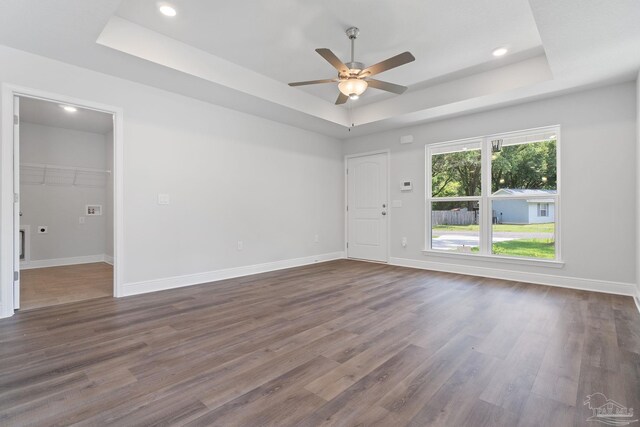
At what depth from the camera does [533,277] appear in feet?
14.2

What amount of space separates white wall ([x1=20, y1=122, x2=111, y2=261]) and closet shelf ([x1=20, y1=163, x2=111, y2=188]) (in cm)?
8

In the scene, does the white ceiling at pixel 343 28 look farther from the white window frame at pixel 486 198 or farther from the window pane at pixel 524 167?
the window pane at pixel 524 167

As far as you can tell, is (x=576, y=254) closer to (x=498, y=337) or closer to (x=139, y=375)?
(x=498, y=337)

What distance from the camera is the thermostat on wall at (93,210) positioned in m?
6.19

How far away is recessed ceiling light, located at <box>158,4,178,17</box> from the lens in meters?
2.80

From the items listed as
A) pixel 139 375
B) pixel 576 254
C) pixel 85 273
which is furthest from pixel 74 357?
pixel 576 254

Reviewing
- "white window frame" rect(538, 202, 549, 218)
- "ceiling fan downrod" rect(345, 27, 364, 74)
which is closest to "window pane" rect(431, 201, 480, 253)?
"white window frame" rect(538, 202, 549, 218)

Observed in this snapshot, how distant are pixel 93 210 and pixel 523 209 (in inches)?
306

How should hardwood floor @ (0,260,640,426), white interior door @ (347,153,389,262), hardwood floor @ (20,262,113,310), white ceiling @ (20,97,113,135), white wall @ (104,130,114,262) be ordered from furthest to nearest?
white wall @ (104,130,114,262)
white interior door @ (347,153,389,262)
white ceiling @ (20,97,113,135)
hardwood floor @ (20,262,113,310)
hardwood floor @ (0,260,640,426)

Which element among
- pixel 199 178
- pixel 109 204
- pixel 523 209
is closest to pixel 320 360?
pixel 199 178

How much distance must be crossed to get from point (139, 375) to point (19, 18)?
2981 millimetres

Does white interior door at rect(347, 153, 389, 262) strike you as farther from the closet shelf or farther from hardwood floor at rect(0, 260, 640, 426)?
the closet shelf

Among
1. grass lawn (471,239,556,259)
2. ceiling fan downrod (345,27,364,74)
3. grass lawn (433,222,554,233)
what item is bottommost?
grass lawn (471,239,556,259)

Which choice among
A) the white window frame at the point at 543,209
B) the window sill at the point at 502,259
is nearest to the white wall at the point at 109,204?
the window sill at the point at 502,259
